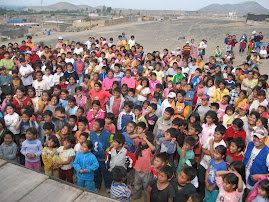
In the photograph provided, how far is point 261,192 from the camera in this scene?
2.89m

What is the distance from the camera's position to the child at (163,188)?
3.10 meters

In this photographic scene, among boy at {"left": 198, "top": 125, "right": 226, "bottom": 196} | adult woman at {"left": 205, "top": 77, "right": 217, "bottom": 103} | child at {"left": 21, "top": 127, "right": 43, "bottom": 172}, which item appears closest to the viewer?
boy at {"left": 198, "top": 125, "right": 226, "bottom": 196}

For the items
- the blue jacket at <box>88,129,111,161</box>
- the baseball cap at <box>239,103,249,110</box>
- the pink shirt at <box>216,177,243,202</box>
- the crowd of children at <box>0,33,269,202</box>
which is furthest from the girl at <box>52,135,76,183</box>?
the baseball cap at <box>239,103,249,110</box>

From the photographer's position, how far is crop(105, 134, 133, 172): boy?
3.75 metres

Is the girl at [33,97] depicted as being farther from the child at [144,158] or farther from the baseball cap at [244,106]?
the baseball cap at [244,106]

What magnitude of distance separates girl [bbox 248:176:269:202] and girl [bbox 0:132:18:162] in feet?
13.0

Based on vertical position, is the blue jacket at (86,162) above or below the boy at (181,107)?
below

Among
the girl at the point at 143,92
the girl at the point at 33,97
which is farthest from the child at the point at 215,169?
the girl at the point at 33,97

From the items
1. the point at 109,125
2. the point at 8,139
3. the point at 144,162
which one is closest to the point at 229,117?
the point at 144,162

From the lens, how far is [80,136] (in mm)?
4148

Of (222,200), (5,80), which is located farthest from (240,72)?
(5,80)

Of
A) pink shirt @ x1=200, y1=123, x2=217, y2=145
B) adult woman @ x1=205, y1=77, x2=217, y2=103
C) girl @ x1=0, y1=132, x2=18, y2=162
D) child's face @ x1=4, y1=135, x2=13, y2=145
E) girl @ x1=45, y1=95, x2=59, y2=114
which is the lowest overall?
girl @ x1=0, y1=132, x2=18, y2=162

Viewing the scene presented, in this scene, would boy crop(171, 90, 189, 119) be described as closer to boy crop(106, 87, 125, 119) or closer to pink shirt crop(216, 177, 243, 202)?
boy crop(106, 87, 125, 119)

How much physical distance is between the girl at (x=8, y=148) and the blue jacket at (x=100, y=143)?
151cm
